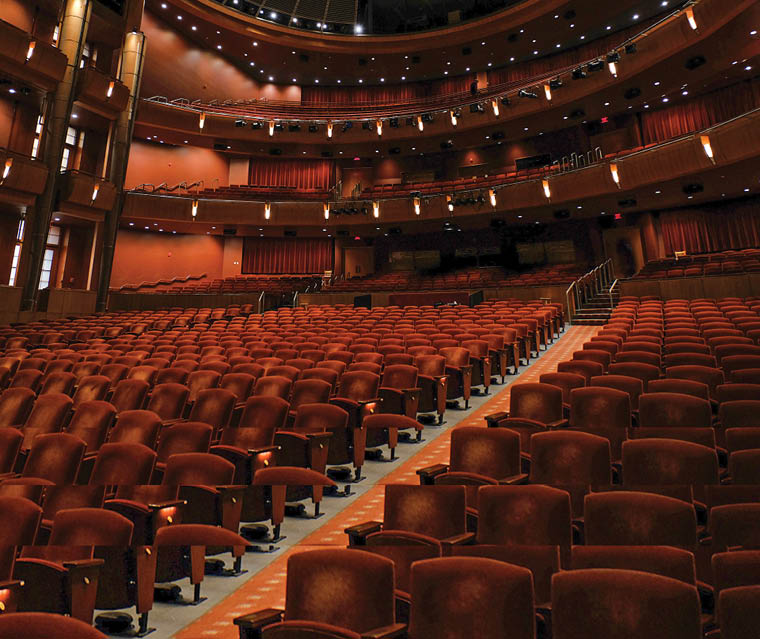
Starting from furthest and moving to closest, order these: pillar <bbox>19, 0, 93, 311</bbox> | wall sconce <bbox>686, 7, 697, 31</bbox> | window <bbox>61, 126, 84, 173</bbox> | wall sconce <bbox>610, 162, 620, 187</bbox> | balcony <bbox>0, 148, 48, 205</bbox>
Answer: window <bbox>61, 126, 84, 173</bbox> → wall sconce <bbox>610, 162, 620, 187</bbox> → wall sconce <bbox>686, 7, 697, 31</bbox> → pillar <bbox>19, 0, 93, 311</bbox> → balcony <bbox>0, 148, 48, 205</bbox>

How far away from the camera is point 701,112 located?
12297 millimetres

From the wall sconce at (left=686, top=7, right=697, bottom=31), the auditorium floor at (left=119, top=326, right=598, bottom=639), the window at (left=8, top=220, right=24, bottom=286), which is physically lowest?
the auditorium floor at (left=119, top=326, right=598, bottom=639)

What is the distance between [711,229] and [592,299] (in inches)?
154

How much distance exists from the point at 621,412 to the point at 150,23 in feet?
52.3

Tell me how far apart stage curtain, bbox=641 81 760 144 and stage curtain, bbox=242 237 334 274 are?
9575 millimetres

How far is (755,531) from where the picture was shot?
1629 mm

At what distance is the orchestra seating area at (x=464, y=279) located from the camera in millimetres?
12329

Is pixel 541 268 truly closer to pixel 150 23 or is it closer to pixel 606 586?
pixel 150 23

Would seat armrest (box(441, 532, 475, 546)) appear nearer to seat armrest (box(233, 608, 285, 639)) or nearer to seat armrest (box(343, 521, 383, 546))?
seat armrest (box(343, 521, 383, 546))

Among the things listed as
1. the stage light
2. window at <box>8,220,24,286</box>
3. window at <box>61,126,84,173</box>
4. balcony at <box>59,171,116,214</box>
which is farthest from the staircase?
window at <box>61,126,84,173</box>

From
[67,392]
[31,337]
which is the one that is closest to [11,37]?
[31,337]

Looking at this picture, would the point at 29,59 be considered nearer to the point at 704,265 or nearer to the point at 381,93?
the point at 381,93

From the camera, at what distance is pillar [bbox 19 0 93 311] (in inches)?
373

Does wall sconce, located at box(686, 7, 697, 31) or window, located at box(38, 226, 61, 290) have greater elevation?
wall sconce, located at box(686, 7, 697, 31)
